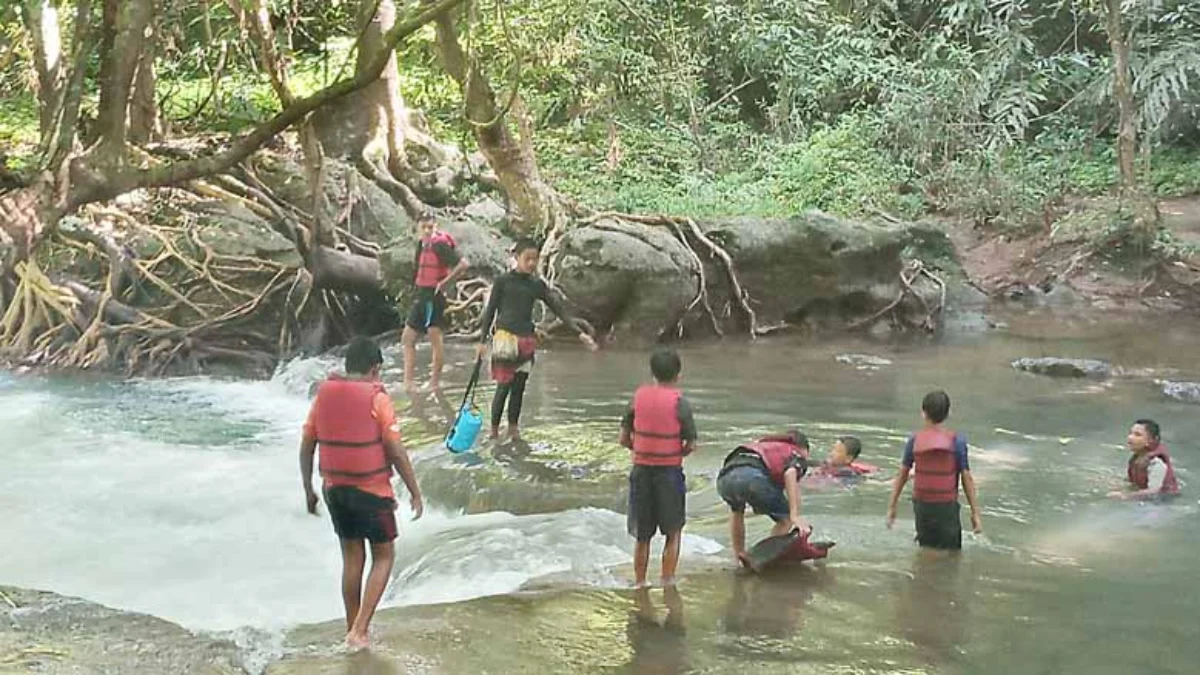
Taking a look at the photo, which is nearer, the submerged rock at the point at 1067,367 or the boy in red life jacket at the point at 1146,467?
the boy in red life jacket at the point at 1146,467

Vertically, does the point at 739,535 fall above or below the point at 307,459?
below

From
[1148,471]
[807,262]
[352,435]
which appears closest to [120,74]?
[352,435]

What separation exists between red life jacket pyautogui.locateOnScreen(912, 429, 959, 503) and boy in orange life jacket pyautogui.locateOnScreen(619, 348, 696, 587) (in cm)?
151

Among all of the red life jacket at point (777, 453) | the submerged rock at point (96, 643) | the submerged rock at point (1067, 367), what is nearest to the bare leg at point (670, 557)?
the red life jacket at point (777, 453)

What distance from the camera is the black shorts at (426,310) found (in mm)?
11328

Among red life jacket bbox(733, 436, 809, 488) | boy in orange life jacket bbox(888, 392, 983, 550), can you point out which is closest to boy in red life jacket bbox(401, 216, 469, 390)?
red life jacket bbox(733, 436, 809, 488)

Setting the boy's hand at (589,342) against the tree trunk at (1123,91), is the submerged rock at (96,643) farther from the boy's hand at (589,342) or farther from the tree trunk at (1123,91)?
the tree trunk at (1123,91)

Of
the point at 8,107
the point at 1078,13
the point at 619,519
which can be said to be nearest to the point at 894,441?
the point at 619,519

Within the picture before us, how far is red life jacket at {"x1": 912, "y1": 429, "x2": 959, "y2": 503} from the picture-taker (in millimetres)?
7043

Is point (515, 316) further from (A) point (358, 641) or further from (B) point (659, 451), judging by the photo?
(A) point (358, 641)

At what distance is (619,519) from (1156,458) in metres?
3.88

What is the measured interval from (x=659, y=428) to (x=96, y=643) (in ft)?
9.33

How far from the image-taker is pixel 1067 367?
44.8 ft

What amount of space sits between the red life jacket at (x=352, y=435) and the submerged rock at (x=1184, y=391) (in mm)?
9303
